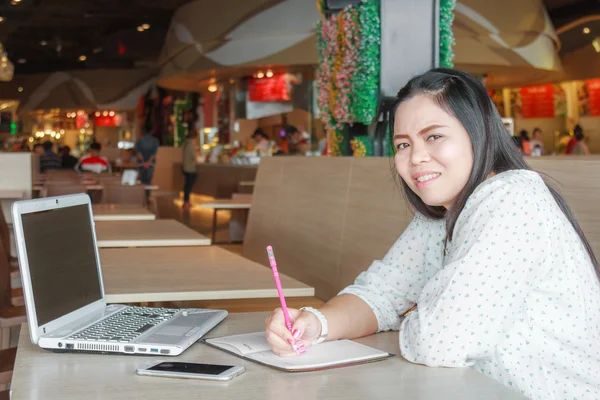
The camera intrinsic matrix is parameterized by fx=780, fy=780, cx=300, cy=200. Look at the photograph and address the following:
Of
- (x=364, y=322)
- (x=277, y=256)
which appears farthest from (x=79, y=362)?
(x=277, y=256)

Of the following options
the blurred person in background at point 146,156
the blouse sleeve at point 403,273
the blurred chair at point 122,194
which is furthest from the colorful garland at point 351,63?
the blurred person in background at point 146,156

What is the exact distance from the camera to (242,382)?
136 centimetres

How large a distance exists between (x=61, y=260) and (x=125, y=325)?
0.69ft

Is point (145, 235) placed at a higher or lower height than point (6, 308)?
higher

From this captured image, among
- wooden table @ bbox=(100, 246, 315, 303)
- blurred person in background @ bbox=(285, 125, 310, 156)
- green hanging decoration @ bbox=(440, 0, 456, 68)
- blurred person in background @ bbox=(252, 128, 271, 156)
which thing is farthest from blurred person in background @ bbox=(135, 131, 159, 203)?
wooden table @ bbox=(100, 246, 315, 303)

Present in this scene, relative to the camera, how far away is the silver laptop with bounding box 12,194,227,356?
5.14ft

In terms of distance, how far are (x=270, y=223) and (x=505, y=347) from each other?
3.38 meters

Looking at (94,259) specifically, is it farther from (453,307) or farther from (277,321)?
(453,307)

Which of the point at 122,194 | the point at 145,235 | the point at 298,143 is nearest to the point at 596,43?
the point at 298,143

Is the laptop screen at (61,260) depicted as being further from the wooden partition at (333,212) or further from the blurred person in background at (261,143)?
the blurred person in background at (261,143)

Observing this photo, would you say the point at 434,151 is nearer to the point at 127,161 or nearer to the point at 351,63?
the point at 351,63

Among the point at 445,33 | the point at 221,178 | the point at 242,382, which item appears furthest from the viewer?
the point at 221,178

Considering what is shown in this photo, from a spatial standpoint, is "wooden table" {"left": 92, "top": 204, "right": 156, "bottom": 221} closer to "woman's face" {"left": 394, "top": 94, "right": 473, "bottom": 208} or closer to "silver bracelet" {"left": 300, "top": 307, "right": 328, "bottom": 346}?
"silver bracelet" {"left": 300, "top": 307, "right": 328, "bottom": 346}

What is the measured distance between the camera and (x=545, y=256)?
148cm
